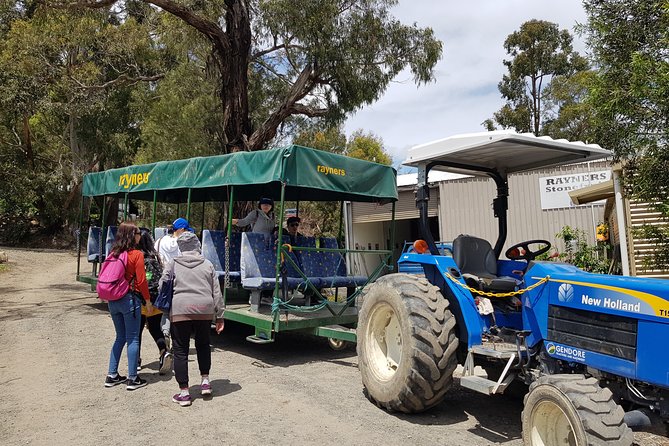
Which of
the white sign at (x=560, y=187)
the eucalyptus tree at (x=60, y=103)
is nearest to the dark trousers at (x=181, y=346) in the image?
the eucalyptus tree at (x=60, y=103)

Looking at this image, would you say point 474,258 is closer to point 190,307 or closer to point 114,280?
point 190,307

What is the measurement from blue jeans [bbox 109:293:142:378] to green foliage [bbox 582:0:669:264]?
6.47 metres

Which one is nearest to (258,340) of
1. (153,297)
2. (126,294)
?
(153,297)

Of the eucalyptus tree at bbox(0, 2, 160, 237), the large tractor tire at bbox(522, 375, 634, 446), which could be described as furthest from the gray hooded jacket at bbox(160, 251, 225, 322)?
the eucalyptus tree at bbox(0, 2, 160, 237)

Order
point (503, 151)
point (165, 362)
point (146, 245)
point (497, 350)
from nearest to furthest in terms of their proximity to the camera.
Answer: point (497, 350), point (503, 151), point (165, 362), point (146, 245)

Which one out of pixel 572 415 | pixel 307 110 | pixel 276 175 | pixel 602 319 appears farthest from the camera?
pixel 307 110

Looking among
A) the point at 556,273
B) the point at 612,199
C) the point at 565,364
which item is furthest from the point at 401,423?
the point at 612,199

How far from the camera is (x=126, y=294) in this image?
19.4ft

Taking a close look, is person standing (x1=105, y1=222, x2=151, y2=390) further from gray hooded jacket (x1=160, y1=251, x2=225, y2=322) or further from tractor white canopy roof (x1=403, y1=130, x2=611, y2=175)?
tractor white canopy roof (x1=403, y1=130, x2=611, y2=175)

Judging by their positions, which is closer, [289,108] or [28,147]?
[289,108]

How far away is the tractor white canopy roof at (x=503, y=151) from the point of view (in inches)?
189

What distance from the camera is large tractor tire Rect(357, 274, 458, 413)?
15.4ft

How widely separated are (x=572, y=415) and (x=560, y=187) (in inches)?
541

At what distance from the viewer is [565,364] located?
4.20 metres
